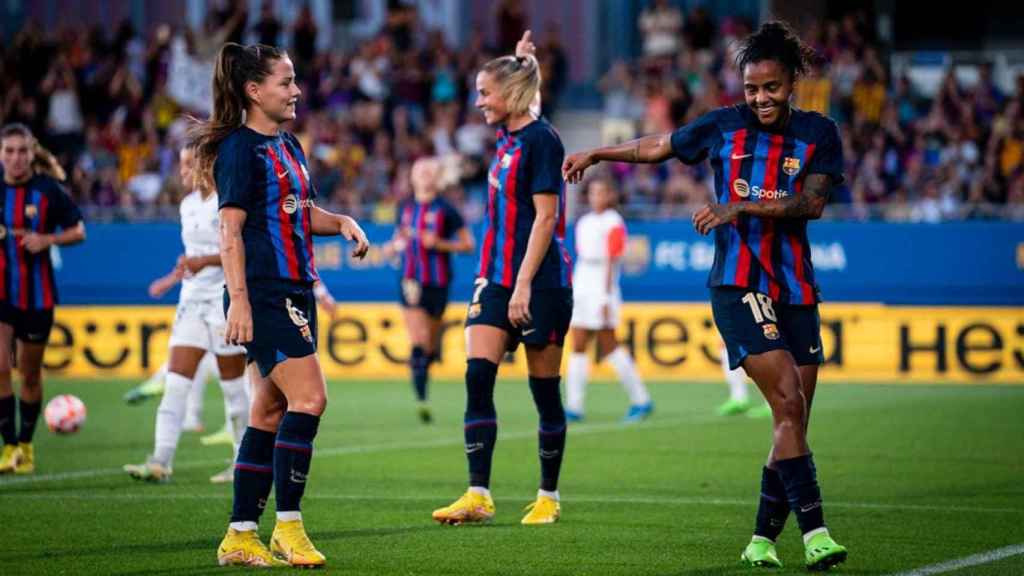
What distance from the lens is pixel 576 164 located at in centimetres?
761

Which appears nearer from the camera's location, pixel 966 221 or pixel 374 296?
pixel 966 221

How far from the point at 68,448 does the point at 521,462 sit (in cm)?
377

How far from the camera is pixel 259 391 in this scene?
7688mm

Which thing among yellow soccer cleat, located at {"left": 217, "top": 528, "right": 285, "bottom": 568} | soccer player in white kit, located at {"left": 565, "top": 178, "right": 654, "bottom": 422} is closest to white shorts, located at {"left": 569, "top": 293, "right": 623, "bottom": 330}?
soccer player in white kit, located at {"left": 565, "top": 178, "right": 654, "bottom": 422}

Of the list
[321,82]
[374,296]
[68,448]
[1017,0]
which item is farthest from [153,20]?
[68,448]

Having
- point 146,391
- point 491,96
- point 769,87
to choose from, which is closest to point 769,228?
point 769,87

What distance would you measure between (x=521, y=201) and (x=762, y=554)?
2.45 m

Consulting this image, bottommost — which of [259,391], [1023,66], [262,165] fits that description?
[259,391]

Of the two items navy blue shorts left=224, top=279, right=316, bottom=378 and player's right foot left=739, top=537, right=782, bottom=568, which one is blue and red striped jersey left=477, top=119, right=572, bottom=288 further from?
player's right foot left=739, top=537, right=782, bottom=568

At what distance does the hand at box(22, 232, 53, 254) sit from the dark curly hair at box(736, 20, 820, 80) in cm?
579

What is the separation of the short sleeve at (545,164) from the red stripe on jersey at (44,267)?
14.0ft

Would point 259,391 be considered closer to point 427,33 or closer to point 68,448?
point 68,448

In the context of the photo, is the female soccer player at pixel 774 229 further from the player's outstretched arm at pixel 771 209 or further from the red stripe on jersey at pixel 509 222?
the red stripe on jersey at pixel 509 222

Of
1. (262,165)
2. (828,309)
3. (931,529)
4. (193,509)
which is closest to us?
(262,165)
